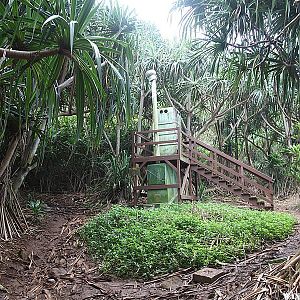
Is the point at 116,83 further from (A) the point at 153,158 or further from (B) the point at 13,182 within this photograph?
(A) the point at 153,158

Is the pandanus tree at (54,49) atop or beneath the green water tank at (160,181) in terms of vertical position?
atop

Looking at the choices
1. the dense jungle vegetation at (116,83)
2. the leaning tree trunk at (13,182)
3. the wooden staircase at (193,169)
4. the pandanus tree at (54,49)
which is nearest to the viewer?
the pandanus tree at (54,49)

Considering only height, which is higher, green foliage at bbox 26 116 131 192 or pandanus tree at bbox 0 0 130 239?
pandanus tree at bbox 0 0 130 239

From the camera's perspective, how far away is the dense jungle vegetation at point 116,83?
2.14m

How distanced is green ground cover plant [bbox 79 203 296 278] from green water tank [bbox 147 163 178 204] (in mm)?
1798

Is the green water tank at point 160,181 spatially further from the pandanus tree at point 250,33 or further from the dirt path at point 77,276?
the pandanus tree at point 250,33

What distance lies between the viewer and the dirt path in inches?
125

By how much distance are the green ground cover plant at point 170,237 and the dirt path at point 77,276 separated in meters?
0.17

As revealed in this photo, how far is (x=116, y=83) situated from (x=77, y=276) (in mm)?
2448

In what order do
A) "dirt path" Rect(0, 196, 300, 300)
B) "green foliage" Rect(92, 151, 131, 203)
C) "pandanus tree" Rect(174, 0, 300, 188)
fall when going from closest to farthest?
"dirt path" Rect(0, 196, 300, 300) < "pandanus tree" Rect(174, 0, 300, 188) < "green foliage" Rect(92, 151, 131, 203)

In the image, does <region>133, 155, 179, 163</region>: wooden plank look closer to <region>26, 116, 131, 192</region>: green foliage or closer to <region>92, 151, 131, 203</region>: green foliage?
<region>92, 151, 131, 203</region>: green foliage

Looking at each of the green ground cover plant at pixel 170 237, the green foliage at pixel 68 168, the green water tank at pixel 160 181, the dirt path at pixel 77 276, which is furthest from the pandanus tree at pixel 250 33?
the green foliage at pixel 68 168

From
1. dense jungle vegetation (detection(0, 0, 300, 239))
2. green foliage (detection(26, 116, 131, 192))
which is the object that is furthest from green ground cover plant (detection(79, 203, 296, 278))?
green foliage (detection(26, 116, 131, 192))

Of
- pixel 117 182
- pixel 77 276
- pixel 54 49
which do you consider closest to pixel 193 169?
pixel 117 182
